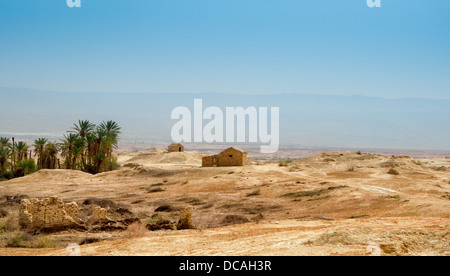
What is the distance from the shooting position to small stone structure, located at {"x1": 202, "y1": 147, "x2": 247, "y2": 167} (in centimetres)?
5703

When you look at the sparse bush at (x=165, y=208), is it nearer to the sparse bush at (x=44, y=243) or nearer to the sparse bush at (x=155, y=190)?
the sparse bush at (x=155, y=190)

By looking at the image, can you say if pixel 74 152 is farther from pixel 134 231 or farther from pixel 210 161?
pixel 134 231

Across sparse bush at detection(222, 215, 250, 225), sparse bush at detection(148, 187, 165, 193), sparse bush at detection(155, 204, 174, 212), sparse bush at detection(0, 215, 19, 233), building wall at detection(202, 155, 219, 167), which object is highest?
building wall at detection(202, 155, 219, 167)

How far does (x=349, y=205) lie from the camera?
29312 millimetres

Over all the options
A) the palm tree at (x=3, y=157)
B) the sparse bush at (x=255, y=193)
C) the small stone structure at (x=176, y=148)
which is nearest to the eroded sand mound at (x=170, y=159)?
the small stone structure at (x=176, y=148)

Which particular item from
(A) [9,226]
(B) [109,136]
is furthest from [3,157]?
(A) [9,226]

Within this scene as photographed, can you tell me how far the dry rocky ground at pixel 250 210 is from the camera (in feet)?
46.1

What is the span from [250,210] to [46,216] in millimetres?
12291

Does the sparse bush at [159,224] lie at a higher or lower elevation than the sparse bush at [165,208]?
higher

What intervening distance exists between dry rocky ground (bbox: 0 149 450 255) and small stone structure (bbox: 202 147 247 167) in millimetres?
3939

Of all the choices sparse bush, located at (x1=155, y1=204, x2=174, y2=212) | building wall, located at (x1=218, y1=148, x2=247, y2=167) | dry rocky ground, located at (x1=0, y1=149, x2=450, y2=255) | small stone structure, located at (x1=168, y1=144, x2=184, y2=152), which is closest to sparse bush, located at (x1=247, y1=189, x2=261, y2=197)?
dry rocky ground, located at (x1=0, y1=149, x2=450, y2=255)

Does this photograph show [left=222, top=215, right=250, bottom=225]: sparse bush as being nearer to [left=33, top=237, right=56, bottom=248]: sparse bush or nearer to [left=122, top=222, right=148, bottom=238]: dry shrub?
[left=122, top=222, right=148, bottom=238]: dry shrub

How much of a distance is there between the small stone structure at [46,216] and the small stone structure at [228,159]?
36.0 metres
